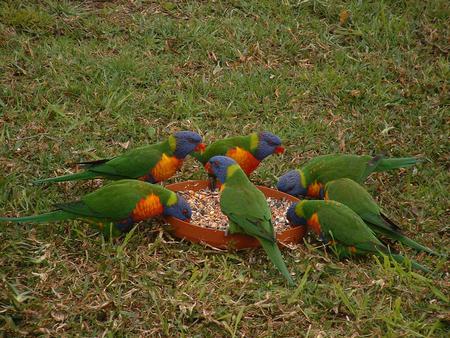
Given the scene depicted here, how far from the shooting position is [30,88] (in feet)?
17.9

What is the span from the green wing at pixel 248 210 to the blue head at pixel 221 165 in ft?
0.42

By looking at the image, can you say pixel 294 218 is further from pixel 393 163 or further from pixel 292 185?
pixel 393 163

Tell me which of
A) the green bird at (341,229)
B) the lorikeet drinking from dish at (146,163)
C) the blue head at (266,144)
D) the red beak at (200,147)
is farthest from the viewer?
the blue head at (266,144)

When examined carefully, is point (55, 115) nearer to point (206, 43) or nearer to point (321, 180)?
point (206, 43)

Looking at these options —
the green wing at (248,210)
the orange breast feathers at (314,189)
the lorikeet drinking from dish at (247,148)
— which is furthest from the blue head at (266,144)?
the green wing at (248,210)

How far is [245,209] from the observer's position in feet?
12.7

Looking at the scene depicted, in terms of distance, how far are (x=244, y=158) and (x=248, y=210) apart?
76 centimetres

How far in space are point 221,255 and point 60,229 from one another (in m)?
0.92

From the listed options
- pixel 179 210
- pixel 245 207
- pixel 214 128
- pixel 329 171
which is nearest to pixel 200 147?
pixel 179 210

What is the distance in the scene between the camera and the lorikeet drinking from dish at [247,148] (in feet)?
14.8

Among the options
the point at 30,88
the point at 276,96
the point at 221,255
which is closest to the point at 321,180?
the point at 221,255

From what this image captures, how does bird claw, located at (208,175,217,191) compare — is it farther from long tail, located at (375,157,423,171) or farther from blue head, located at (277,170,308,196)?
long tail, located at (375,157,423,171)

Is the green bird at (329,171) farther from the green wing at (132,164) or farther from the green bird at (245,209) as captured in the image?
the green wing at (132,164)

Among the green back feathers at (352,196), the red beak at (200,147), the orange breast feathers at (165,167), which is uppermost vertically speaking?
the red beak at (200,147)
